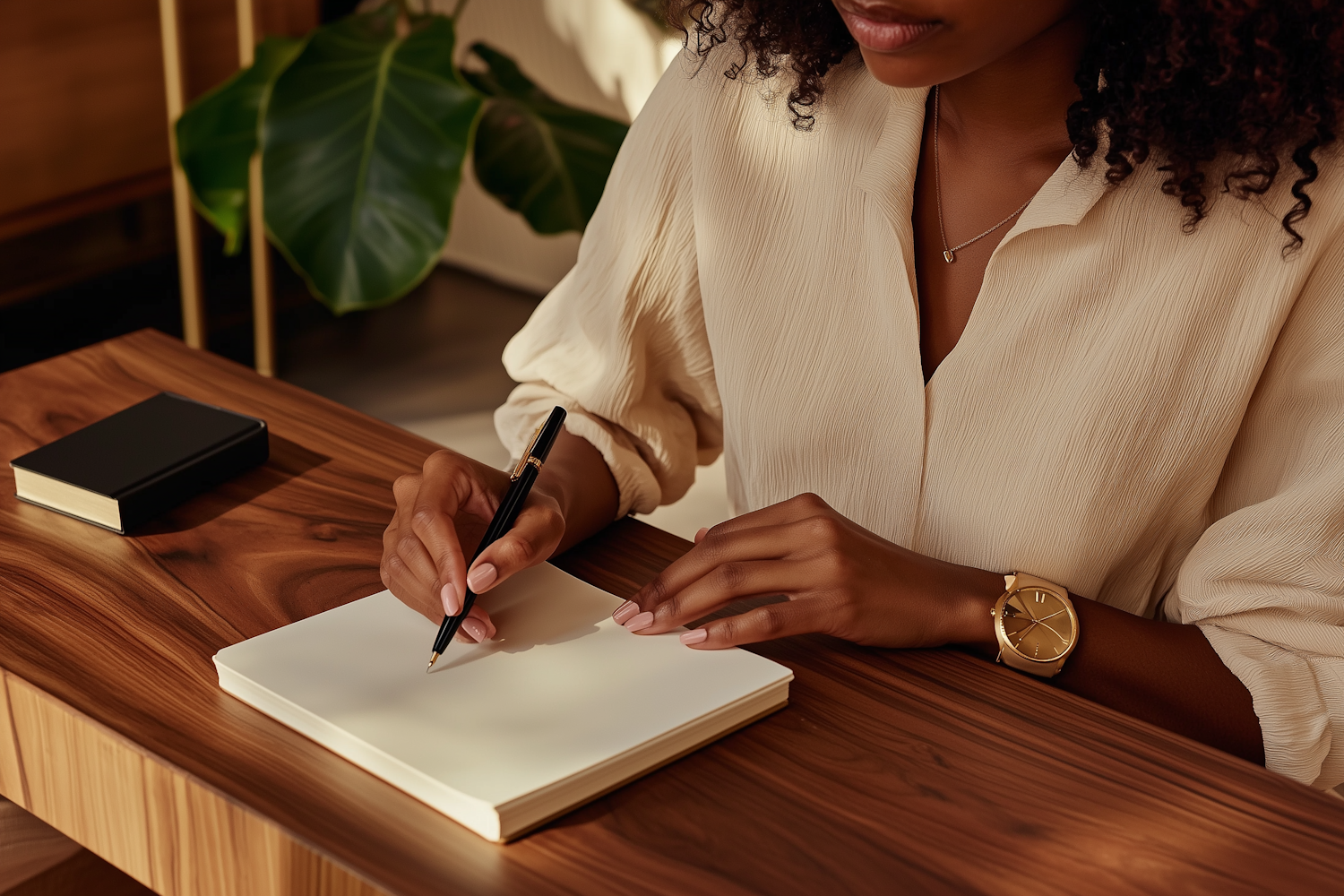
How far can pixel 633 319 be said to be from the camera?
1.24 meters

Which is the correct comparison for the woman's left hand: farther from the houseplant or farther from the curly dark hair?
the houseplant

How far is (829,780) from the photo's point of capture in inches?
30.7

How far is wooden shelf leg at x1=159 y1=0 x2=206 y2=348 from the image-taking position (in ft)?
9.43

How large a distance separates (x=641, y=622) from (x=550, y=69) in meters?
2.94

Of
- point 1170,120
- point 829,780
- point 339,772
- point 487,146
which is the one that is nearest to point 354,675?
point 339,772

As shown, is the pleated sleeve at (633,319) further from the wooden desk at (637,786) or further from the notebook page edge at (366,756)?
the notebook page edge at (366,756)

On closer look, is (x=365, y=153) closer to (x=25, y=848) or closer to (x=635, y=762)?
(x=25, y=848)

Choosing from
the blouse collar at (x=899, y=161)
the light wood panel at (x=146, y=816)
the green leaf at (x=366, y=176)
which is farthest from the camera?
the green leaf at (x=366, y=176)

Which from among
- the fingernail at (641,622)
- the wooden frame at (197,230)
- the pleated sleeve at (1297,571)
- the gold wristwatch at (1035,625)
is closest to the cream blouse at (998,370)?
the pleated sleeve at (1297,571)

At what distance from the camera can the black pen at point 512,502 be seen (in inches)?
33.6

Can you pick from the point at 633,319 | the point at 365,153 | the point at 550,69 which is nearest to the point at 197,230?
the point at 365,153

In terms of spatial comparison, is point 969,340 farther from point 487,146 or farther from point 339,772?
point 487,146

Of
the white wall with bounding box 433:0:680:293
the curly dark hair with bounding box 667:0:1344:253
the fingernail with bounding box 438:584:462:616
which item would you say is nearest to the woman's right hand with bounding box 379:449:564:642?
the fingernail with bounding box 438:584:462:616

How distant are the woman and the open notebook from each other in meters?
0.04
